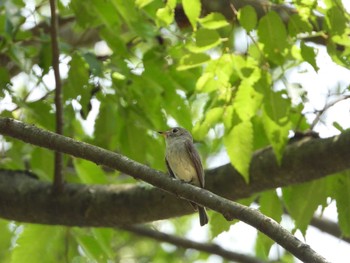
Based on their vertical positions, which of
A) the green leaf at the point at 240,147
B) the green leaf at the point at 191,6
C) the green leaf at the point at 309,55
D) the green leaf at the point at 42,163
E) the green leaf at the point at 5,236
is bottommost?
the green leaf at the point at 240,147

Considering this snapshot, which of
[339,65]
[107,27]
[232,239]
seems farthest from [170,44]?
[232,239]

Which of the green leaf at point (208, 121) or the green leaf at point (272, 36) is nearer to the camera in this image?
the green leaf at point (272, 36)

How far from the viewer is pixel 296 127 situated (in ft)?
17.5

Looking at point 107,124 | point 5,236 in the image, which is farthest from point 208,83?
point 5,236

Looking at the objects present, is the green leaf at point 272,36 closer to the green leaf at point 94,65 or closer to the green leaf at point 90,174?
the green leaf at point 94,65

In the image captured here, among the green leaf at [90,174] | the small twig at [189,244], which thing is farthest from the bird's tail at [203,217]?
the green leaf at [90,174]

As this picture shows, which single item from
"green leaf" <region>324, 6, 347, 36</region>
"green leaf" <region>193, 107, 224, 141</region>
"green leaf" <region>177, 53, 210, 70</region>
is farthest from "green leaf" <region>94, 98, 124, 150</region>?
"green leaf" <region>324, 6, 347, 36</region>

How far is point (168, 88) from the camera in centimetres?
557

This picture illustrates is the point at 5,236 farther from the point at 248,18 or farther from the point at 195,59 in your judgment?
the point at 248,18

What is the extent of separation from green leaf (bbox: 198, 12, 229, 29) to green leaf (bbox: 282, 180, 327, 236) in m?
1.29

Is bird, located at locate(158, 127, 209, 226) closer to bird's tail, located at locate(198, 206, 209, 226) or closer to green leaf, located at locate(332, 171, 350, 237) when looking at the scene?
bird's tail, located at locate(198, 206, 209, 226)

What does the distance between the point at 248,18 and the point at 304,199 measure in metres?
1.36

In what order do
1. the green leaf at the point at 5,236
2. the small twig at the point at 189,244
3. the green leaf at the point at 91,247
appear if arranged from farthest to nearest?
→ the small twig at the point at 189,244, the green leaf at the point at 5,236, the green leaf at the point at 91,247

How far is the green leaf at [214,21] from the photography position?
4.70m
